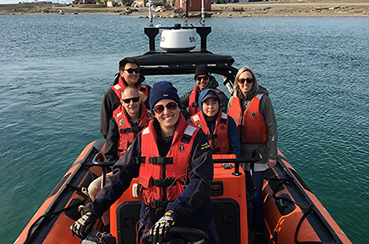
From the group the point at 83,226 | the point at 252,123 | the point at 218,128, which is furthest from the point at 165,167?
the point at 252,123

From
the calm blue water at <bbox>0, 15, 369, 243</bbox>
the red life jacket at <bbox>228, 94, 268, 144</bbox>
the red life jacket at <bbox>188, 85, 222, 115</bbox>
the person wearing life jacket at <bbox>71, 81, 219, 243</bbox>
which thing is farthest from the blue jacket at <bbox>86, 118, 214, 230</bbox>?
the calm blue water at <bbox>0, 15, 369, 243</bbox>

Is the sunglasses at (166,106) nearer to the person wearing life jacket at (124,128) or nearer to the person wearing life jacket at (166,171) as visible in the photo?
the person wearing life jacket at (166,171)

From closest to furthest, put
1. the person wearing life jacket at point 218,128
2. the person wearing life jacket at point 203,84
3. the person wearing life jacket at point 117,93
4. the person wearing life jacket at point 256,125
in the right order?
the person wearing life jacket at point 218,128 < the person wearing life jacket at point 256,125 < the person wearing life jacket at point 117,93 < the person wearing life jacket at point 203,84

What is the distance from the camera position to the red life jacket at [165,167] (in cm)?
187

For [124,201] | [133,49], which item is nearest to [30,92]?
[133,49]

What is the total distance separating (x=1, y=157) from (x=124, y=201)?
20.1 feet

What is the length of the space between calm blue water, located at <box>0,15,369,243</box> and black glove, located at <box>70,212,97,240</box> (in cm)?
388

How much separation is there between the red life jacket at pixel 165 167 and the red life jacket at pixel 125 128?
1.09m

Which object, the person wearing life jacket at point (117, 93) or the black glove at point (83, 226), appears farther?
the person wearing life jacket at point (117, 93)

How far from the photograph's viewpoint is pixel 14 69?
1593 cm

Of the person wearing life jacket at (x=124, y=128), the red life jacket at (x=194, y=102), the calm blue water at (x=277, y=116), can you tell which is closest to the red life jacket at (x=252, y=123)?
the red life jacket at (x=194, y=102)

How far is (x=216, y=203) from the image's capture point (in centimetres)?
242

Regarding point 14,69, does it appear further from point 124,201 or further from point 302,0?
point 302,0

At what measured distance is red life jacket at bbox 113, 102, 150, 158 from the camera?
305cm
